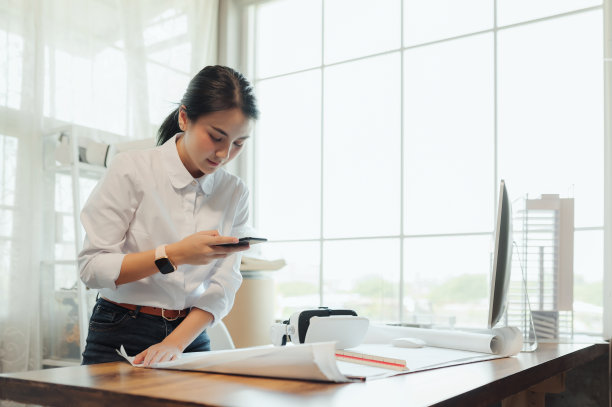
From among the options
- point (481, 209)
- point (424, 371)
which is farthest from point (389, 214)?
point (424, 371)

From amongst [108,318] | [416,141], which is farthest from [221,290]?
[416,141]

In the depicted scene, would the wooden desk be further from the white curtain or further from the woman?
the white curtain

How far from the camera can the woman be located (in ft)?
4.62

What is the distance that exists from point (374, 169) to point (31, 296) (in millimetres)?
1906

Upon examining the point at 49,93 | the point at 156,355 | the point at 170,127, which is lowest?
the point at 156,355

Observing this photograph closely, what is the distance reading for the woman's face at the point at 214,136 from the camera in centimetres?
151

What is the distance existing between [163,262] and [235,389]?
461mm

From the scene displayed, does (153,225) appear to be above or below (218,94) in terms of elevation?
below

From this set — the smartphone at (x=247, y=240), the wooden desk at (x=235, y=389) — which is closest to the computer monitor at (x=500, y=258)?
the wooden desk at (x=235, y=389)

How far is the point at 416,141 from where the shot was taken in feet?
11.3

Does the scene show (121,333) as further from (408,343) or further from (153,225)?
(408,343)

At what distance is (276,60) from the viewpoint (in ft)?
13.3

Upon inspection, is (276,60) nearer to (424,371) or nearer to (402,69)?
(402,69)

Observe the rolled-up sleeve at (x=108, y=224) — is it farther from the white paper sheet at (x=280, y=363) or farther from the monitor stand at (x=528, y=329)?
the monitor stand at (x=528, y=329)
